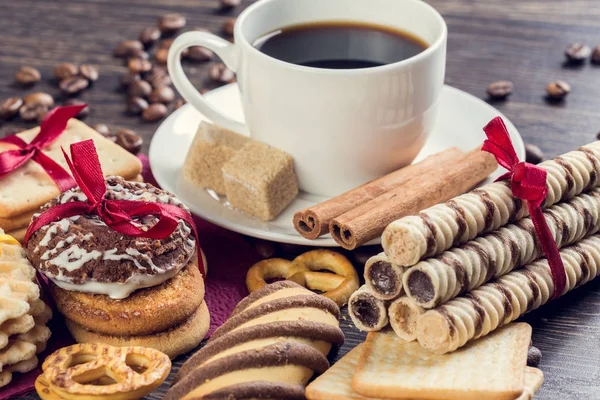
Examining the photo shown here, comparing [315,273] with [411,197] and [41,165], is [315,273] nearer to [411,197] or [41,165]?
[411,197]

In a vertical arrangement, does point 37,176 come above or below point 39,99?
above

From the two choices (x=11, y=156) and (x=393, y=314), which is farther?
(x=11, y=156)

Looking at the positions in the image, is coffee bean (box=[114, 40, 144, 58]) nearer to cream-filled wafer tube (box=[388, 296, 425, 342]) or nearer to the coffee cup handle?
the coffee cup handle

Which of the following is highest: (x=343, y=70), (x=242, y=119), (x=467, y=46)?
(x=343, y=70)

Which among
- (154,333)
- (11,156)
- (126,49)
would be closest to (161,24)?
(126,49)

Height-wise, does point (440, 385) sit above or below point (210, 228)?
above

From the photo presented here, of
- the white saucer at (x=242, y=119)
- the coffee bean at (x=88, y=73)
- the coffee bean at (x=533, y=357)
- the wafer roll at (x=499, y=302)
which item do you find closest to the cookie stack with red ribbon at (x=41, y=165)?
the white saucer at (x=242, y=119)

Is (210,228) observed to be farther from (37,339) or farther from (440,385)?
(440,385)

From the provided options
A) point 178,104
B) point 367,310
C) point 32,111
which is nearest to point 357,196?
point 367,310
